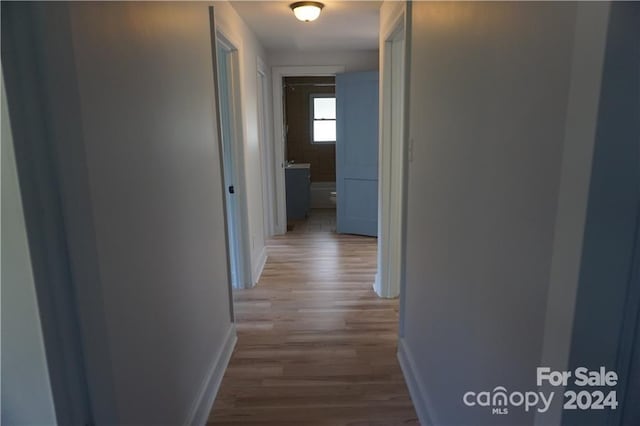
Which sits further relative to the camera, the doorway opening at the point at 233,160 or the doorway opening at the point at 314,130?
the doorway opening at the point at 314,130

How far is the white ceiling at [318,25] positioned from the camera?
2.85 meters

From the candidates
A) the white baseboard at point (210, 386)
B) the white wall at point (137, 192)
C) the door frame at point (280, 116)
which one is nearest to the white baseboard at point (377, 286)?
the white baseboard at point (210, 386)

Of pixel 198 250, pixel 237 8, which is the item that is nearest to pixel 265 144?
pixel 237 8

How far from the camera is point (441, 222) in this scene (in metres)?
1.54

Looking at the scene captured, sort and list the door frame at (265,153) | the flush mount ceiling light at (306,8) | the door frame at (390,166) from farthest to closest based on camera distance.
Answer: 1. the door frame at (265,153)
2. the door frame at (390,166)
3. the flush mount ceiling light at (306,8)

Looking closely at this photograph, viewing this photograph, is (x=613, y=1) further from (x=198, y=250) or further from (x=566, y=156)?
(x=198, y=250)

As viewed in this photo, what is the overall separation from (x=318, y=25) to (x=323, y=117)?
392 cm

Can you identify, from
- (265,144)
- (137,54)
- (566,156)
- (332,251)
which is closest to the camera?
(566,156)

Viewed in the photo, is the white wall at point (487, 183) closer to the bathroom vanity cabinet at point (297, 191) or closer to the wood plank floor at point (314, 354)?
the wood plank floor at point (314, 354)

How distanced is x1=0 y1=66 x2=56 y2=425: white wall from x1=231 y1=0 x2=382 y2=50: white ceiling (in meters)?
2.39

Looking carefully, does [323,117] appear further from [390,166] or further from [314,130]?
[390,166]

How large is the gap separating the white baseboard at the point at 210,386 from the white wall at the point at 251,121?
112cm

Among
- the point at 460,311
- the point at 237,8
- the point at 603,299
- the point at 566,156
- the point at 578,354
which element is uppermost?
the point at 237,8

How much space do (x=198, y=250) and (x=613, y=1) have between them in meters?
1.70
